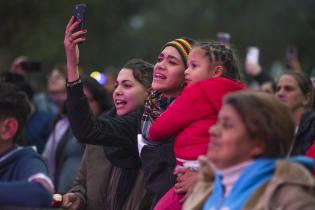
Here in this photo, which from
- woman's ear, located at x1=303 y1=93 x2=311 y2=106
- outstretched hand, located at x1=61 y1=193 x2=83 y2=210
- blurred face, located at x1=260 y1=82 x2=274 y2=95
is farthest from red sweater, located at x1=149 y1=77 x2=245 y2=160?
blurred face, located at x1=260 y1=82 x2=274 y2=95

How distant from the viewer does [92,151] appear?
24.5 ft

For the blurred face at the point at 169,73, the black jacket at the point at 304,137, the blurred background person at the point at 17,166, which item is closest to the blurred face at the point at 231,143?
the blurred background person at the point at 17,166

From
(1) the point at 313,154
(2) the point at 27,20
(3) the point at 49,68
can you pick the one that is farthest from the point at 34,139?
(3) the point at 49,68

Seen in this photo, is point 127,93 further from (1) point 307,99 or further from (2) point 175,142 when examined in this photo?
(1) point 307,99

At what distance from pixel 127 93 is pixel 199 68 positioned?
1.08m

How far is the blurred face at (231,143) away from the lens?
456 centimetres

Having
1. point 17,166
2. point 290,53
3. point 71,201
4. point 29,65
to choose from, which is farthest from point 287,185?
point 290,53

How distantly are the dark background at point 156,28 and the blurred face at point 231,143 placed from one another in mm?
19624

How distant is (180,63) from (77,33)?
2.44 ft

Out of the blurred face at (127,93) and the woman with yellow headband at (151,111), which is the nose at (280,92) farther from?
the woman with yellow headband at (151,111)

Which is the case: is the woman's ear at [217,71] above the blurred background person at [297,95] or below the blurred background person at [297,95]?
above

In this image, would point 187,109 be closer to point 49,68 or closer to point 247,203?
point 247,203

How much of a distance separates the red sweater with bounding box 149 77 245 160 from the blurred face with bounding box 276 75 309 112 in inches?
116

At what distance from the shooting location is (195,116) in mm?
5844
